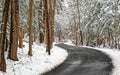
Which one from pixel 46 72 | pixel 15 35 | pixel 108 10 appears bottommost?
pixel 46 72

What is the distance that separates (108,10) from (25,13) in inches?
399

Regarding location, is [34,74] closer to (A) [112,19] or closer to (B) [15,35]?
(B) [15,35]

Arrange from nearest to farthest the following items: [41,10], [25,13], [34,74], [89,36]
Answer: [34,74] → [25,13] → [41,10] → [89,36]

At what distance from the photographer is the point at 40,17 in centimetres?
4241

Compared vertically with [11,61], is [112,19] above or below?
above

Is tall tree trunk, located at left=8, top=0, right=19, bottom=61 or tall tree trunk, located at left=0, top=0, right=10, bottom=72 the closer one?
tall tree trunk, located at left=0, top=0, right=10, bottom=72

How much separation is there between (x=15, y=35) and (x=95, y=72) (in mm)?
6852

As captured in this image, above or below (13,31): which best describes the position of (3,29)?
above

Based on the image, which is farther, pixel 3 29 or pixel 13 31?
pixel 13 31

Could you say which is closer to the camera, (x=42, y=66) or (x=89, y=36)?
(x=42, y=66)

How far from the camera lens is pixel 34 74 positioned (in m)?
17.8

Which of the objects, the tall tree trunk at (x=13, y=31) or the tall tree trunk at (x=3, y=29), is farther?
the tall tree trunk at (x=13, y=31)

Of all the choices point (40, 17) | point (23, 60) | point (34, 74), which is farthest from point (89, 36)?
point (34, 74)

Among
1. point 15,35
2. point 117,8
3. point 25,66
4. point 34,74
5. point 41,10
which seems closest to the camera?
point 34,74
